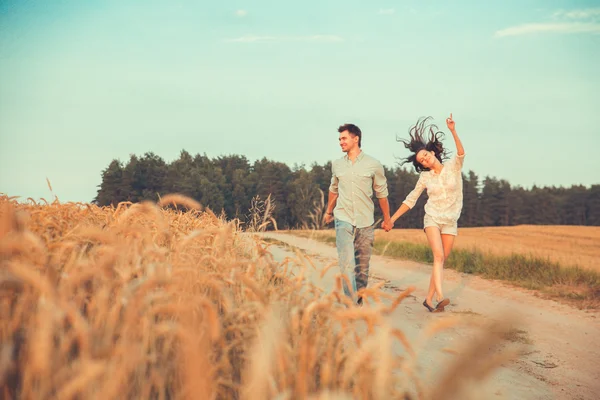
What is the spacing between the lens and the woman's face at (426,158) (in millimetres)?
7434

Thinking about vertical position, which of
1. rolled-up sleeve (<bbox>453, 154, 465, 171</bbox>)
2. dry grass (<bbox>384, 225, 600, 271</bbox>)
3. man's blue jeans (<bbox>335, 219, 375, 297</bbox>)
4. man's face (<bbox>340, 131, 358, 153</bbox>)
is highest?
man's face (<bbox>340, 131, 358, 153</bbox>)

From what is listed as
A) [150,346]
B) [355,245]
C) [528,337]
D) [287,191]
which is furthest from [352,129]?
[287,191]

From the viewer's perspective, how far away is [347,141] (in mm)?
6863

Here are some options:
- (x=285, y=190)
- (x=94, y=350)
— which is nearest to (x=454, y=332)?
(x=94, y=350)

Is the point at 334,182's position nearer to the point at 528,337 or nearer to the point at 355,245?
the point at 355,245

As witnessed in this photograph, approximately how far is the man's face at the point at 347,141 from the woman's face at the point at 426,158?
132 centimetres

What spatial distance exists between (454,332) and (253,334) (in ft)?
13.8

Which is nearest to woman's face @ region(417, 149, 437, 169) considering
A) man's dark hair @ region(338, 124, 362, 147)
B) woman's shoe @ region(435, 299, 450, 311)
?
man's dark hair @ region(338, 124, 362, 147)

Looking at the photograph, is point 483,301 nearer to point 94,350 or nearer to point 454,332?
point 454,332

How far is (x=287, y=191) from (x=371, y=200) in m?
74.9

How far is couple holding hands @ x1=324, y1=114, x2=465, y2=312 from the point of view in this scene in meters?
6.79

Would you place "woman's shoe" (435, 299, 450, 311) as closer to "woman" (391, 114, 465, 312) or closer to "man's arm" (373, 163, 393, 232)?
"woman" (391, 114, 465, 312)

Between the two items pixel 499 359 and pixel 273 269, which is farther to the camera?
pixel 273 269

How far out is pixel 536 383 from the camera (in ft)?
13.5
